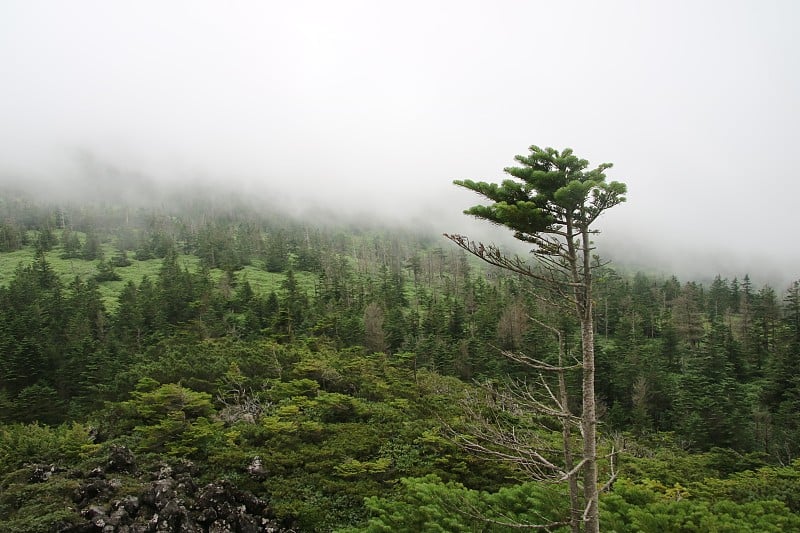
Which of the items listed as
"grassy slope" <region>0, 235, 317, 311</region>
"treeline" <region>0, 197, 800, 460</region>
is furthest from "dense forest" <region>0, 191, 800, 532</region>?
"grassy slope" <region>0, 235, 317, 311</region>

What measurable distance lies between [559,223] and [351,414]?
20.7 metres

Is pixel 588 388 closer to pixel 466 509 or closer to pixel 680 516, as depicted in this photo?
pixel 466 509

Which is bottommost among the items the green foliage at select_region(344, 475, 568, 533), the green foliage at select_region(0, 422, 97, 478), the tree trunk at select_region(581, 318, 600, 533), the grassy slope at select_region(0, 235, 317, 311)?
the grassy slope at select_region(0, 235, 317, 311)

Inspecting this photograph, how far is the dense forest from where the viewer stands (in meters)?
13.1

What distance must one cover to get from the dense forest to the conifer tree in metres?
0.47

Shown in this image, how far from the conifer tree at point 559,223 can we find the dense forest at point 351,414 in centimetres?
47

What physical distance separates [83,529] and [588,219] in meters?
18.6

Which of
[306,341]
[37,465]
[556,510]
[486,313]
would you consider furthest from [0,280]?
[556,510]

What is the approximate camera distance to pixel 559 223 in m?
7.07

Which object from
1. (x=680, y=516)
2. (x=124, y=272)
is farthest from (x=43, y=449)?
(x=124, y=272)

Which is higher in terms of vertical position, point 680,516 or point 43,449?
point 680,516

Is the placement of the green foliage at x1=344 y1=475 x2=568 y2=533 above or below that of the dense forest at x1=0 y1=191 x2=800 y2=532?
above

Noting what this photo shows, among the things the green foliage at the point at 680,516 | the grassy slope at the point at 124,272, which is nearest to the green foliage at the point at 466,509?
the green foliage at the point at 680,516

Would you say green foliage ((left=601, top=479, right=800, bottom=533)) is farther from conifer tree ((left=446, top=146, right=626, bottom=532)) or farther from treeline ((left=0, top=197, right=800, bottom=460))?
treeline ((left=0, top=197, right=800, bottom=460))
